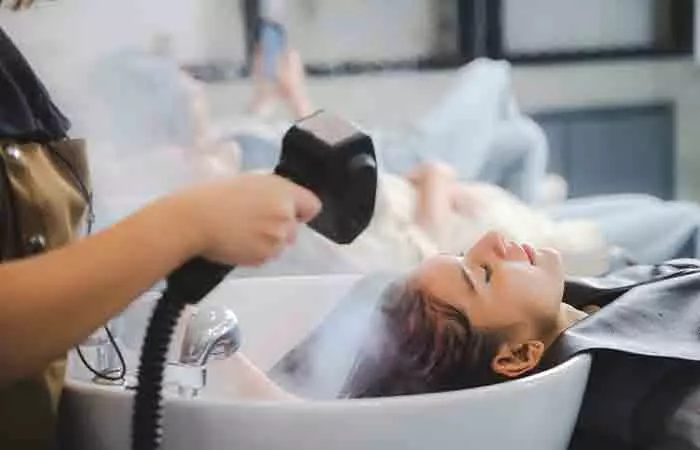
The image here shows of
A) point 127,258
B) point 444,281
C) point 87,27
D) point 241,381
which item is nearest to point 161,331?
point 127,258

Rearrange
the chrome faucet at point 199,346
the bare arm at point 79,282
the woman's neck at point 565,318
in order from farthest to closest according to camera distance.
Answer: the woman's neck at point 565,318, the chrome faucet at point 199,346, the bare arm at point 79,282

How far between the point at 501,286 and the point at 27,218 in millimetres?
273

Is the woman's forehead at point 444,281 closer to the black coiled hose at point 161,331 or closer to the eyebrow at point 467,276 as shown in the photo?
the eyebrow at point 467,276

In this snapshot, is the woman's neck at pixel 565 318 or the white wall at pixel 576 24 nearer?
the woman's neck at pixel 565 318

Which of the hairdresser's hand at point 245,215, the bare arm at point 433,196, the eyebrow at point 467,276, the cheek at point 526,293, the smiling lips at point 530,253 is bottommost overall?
the bare arm at point 433,196

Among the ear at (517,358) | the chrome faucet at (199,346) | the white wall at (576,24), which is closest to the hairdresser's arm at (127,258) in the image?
the chrome faucet at (199,346)

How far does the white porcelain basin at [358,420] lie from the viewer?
0.50 metres

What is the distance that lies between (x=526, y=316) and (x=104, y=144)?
11.6 inches

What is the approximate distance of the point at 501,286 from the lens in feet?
2.26

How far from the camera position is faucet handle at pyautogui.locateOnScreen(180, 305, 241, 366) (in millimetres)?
578

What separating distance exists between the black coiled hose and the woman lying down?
0.43 ft

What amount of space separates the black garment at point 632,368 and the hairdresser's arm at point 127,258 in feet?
0.63

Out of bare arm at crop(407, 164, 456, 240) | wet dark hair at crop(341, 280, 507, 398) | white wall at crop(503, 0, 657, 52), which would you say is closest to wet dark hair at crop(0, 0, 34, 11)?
wet dark hair at crop(341, 280, 507, 398)

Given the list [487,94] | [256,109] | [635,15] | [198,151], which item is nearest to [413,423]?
[198,151]
